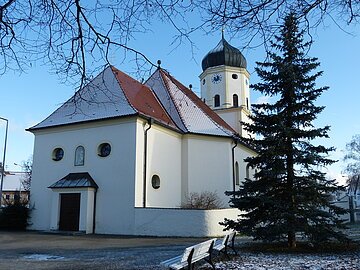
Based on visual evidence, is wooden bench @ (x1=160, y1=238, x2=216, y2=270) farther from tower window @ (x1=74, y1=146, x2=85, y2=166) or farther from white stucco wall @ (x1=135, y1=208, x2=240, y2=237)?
tower window @ (x1=74, y1=146, x2=85, y2=166)

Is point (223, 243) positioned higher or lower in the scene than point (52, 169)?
lower

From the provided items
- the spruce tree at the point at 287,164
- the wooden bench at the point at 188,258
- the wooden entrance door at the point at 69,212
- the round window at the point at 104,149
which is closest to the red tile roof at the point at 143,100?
the round window at the point at 104,149

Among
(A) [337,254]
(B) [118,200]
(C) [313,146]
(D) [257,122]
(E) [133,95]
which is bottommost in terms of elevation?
(A) [337,254]

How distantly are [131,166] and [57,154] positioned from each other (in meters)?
5.65

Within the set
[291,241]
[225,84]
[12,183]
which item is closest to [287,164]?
[291,241]

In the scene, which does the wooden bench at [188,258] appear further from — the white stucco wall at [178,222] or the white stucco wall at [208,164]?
the white stucco wall at [208,164]

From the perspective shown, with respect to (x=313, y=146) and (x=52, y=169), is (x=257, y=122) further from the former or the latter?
(x=52, y=169)

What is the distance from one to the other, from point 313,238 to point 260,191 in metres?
2.10

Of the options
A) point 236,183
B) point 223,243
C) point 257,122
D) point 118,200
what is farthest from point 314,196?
point 236,183

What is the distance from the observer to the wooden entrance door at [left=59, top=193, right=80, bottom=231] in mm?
19734

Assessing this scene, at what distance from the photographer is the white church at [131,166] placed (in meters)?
18.8

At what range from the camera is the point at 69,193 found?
20.1m

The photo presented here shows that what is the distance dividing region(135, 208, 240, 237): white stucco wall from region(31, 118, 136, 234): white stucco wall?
735mm

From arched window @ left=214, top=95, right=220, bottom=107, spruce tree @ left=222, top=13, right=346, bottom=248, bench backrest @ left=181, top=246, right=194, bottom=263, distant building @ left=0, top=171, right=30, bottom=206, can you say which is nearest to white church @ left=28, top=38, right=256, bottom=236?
spruce tree @ left=222, top=13, right=346, bottom=248
